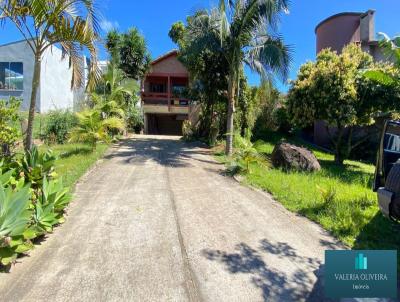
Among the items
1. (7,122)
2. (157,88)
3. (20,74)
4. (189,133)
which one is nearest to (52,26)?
(7,122)

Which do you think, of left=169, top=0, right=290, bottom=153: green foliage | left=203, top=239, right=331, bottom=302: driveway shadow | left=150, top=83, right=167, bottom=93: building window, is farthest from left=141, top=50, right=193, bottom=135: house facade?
left=203, top=239, right=331, bottom=302: driveway shadow

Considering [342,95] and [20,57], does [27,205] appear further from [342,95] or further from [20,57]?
[20,57]

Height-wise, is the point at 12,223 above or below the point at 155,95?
below

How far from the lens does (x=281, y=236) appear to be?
515cm

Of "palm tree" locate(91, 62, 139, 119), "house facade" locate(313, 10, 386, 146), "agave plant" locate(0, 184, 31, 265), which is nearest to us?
"agave plant" locate(0, 184, 31, 265)

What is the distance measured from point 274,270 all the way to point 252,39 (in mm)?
10002

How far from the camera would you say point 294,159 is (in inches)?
411

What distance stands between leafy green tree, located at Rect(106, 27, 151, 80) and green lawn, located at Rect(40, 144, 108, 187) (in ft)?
36.2

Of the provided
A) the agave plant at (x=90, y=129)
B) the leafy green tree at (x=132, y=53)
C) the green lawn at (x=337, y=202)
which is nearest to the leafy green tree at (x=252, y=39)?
the green lawn at (x=337, y=202)

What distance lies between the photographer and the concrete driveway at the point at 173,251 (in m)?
3.61

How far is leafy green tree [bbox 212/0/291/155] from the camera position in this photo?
1145cm

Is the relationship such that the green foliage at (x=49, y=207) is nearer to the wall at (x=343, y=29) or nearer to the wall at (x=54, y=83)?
the wall at (x=343, y=29)

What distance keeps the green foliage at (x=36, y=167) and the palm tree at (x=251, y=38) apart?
20.7ft

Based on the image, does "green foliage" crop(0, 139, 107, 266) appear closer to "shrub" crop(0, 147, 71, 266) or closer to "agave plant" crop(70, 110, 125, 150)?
"shrub" crop(0, 147, 71, 266)
